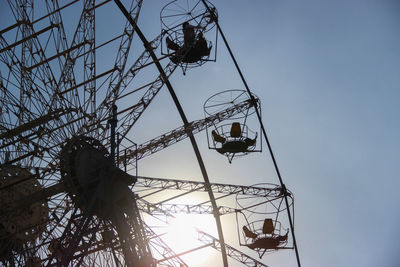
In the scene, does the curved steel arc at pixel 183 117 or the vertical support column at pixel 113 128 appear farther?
the curved steel arc at pixel 183 117

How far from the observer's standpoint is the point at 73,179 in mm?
22938

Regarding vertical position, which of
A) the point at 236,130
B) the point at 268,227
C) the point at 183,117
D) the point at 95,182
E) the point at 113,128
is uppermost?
the point at 183,117

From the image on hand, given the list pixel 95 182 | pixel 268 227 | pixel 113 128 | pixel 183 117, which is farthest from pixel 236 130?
pixel 95 182

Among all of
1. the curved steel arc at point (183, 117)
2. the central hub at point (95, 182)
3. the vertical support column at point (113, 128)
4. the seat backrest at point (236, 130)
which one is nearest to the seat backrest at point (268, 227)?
the curved steel arc at point (183, 117)

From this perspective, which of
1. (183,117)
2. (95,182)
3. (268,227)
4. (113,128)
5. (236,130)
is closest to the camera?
(95,182)

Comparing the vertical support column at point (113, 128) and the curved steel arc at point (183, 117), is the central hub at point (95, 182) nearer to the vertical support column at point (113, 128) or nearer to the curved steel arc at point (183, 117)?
the vertical support column at point (113, 128)

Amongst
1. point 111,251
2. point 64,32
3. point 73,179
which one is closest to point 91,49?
point 64,32

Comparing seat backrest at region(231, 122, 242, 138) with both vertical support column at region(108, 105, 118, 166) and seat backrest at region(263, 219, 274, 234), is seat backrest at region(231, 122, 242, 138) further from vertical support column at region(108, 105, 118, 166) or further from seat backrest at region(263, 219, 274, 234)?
vertical support column at region(108, 105, 118, 166)

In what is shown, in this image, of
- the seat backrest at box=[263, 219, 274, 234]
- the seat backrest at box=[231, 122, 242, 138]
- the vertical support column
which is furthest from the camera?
the seat backrest at box=[263, 219, 274, 234]

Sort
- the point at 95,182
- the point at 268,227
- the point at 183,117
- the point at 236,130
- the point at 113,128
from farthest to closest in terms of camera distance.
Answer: the point at 183,117 → the point at 268,227 → the point at 236,130 → the point at 113,128 → the point at 95,182

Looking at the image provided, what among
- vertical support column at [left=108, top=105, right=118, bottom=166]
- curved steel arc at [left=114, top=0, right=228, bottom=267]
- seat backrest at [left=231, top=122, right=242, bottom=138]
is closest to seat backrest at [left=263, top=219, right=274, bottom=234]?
curved steel arc at [left=114, top=0, right=228, bottom=267]

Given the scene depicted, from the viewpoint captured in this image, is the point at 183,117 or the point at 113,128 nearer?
the point at 113,128

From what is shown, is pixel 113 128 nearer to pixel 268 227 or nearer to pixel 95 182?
pixel 95 182

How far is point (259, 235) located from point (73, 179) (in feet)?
37.6
